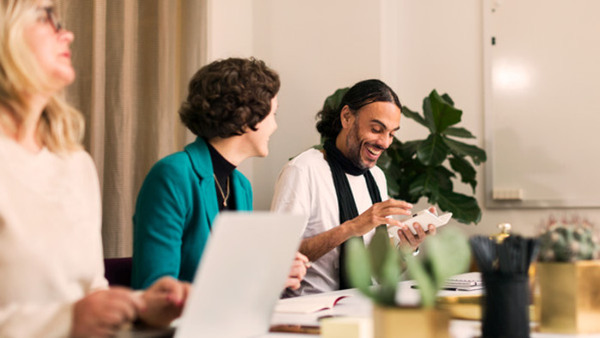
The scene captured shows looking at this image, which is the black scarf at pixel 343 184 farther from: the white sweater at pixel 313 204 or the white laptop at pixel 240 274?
the white laptop at pixel 240 274

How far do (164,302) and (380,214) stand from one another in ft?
4.62

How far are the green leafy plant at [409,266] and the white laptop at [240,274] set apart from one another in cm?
15

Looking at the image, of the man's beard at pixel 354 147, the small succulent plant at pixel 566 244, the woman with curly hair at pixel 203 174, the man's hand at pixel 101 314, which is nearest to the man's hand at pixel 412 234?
the man's beard at pixel 354 147

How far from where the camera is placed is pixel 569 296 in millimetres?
1124

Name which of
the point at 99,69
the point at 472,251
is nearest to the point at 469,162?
the point at 99,69

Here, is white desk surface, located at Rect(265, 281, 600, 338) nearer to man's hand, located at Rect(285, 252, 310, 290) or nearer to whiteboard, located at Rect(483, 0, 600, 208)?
man's hand, located at Rect(285, 252, 310, 290)

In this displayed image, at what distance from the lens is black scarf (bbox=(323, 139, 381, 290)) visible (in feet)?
8.71

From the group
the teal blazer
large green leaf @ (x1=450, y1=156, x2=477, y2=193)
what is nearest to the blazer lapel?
the teal blazer

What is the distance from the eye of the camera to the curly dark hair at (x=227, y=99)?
1.84 meters

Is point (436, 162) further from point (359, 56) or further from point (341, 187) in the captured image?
point (341, 187)

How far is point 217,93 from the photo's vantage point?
185 centimetres

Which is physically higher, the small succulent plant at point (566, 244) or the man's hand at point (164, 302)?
the small succulent plant at point (566, 244)

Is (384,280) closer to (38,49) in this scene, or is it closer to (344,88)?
(38,49)

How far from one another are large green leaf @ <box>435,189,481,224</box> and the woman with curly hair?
1.93 metres
